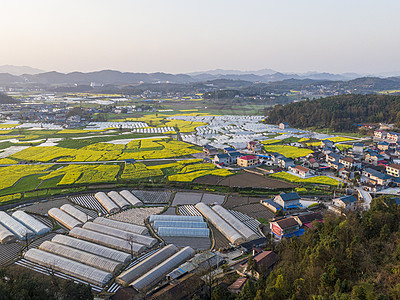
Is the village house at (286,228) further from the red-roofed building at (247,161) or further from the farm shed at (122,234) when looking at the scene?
the red-roofed building at (247,161)

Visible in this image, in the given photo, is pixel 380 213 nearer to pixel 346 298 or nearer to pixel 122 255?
pixel 346 298

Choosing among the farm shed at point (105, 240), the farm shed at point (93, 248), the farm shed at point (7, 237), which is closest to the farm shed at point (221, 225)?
the farm shed at point (105, 240)

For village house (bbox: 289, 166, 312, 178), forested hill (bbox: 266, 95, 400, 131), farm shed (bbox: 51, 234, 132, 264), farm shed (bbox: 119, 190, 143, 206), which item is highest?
forested hill (bbox: 266, 95, 400, 131)

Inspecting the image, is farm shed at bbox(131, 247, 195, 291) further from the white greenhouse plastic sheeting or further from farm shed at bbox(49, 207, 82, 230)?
farm shed at bbox(49, 207, 82, 230)

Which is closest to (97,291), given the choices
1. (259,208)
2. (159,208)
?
(159,208)

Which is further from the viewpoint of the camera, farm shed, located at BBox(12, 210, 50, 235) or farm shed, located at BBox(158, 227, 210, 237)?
farm shed, located at BBox(12, 210, 50, 235)

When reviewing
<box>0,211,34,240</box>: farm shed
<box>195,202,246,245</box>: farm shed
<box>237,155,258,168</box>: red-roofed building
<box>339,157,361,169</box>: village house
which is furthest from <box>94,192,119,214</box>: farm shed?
<box>339,157,361,169</box>: village house

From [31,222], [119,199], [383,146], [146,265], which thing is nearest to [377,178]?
[383,146]
